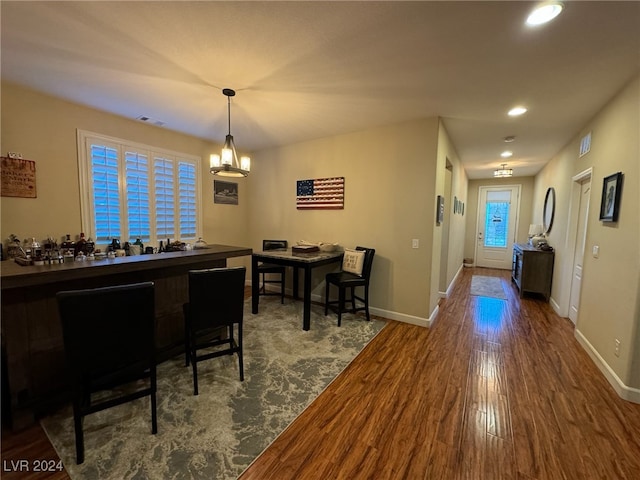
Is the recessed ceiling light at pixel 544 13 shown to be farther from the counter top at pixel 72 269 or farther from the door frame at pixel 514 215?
the door frame at pixel 514 215

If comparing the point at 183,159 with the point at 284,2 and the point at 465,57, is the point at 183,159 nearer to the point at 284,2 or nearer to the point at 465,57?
the point at 284,2

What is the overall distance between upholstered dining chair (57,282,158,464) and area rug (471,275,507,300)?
5479mm

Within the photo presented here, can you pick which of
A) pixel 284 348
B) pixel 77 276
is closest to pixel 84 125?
pixel 77 276

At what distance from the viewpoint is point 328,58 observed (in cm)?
214

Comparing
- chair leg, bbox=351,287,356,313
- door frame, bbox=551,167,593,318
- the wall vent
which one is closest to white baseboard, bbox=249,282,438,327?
chair leg, bbox=351,287,356,313

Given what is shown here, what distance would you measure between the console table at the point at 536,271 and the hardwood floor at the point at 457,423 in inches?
80.5

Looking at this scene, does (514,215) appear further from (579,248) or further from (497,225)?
(579,248)

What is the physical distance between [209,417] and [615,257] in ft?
12.4

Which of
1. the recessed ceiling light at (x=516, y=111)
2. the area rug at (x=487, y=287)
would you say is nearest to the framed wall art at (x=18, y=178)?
the recessed ceiling light at (x=516, y=111)

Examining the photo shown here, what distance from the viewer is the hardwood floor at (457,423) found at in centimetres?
156

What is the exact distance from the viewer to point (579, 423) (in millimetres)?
1914


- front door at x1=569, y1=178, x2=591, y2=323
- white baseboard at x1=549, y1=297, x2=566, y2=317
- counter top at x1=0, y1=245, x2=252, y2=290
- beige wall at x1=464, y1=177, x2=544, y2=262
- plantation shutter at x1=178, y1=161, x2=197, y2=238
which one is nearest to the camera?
Result: counter top at x1=0, y1=245, x2=252, y2=290

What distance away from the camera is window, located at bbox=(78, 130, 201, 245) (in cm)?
329

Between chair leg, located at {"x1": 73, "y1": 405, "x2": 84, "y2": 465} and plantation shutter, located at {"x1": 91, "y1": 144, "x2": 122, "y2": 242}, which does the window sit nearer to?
plantation shutter, located at {"x1": 91, "y1": 144, "x2": 122, "y2": 242}
